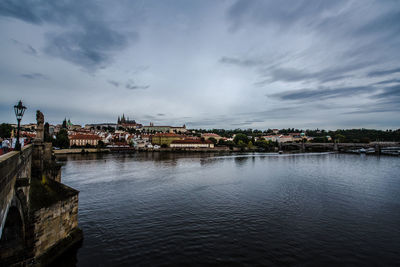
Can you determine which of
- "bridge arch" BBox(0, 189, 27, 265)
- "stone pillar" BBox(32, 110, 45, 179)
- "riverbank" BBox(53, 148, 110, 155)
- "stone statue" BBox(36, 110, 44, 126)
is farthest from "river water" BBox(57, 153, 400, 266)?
"riverbank" BBox(53, 148, 110, 155)

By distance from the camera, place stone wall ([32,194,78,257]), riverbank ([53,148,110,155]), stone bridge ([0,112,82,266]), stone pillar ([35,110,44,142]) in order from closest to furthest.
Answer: stone bridge ([0,112,82,266]), stone wall ([32,194,78,257]), stone pillar ([35,110,44,142]), riverbank ([53,148,110,155])

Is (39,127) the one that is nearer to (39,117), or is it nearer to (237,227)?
(39,117)

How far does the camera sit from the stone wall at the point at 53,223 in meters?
8.37

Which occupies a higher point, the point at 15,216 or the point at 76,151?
the point at 15,216

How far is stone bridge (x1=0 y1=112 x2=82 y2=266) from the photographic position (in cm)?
645

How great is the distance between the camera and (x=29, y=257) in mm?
8031

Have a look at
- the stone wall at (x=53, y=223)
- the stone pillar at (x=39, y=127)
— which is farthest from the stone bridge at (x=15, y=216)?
the stone pillar at (x=39, y=127)

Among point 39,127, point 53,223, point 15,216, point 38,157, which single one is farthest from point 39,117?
point 15,216

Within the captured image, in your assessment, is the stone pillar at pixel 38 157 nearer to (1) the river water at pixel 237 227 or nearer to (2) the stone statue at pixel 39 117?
(2) the stone statue at pixel 39 117

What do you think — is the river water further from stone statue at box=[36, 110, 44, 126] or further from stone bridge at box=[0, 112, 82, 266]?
stone statue at box=[36, 110, 44, 126]

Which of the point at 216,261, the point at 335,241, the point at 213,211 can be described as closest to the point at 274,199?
the point at 213,211

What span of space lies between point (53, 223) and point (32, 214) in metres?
1.35

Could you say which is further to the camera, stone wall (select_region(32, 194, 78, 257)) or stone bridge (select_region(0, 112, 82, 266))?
stone wall (select_region(32, 194, 78, 257))

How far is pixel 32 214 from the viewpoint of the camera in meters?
8.09
